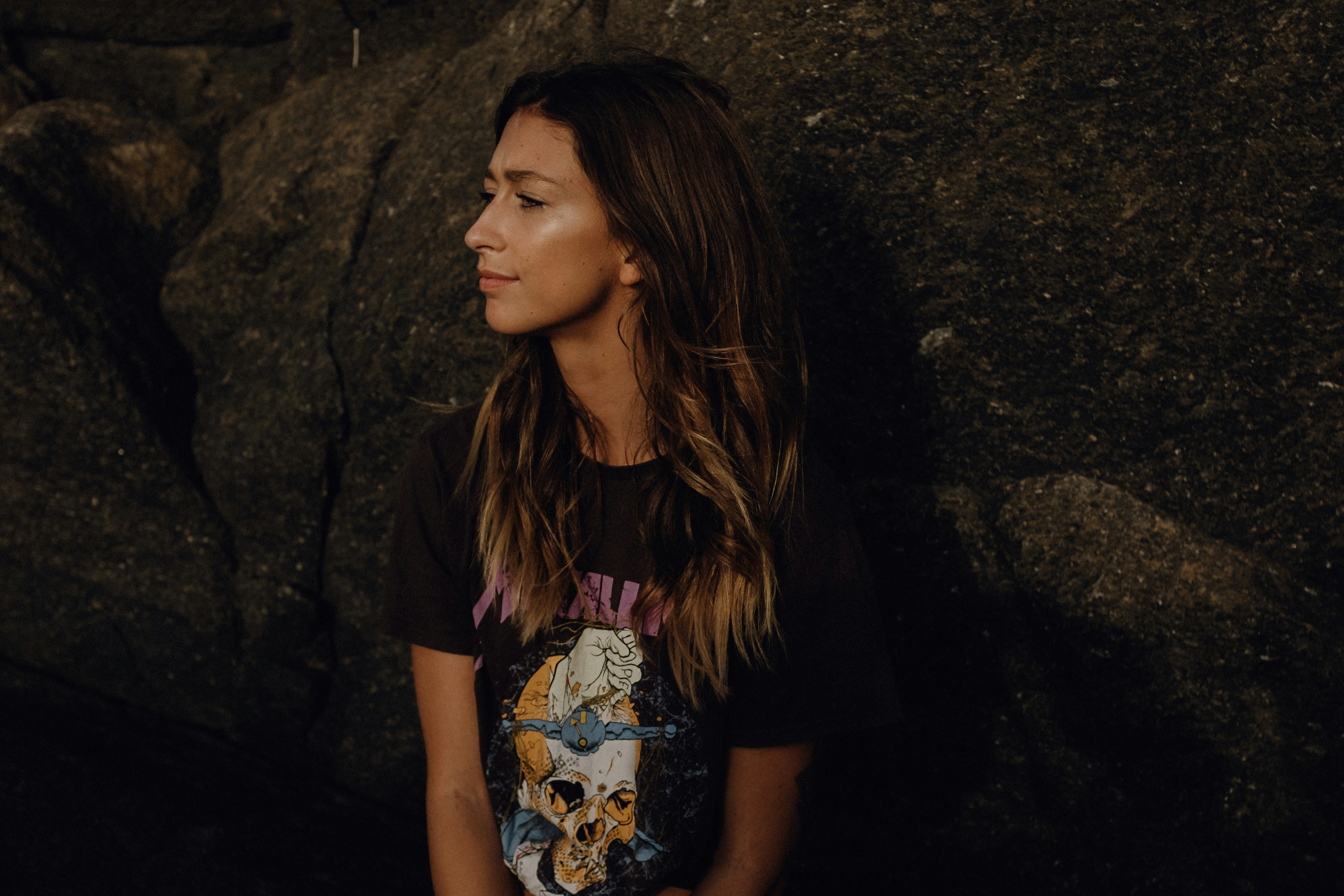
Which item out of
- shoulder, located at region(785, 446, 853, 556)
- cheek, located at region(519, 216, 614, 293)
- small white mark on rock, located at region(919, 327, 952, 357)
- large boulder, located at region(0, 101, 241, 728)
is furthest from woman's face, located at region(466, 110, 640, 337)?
large boulder, located at region(0, 101, 241, 728)

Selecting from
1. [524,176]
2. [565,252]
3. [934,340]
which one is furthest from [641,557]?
[934,340]

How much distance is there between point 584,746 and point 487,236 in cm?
81

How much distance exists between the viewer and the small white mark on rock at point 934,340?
181 centimetres

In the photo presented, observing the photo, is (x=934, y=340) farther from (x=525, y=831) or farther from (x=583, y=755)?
(x=525, y=831)

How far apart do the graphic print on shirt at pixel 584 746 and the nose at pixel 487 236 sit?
55 centimetres

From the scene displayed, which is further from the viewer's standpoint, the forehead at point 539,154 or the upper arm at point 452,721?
the upper arm at point 452,721

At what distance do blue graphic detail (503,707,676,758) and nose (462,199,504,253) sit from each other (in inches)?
28.9

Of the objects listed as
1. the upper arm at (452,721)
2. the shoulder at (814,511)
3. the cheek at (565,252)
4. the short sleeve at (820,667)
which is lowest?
the upper arm at (452,721)

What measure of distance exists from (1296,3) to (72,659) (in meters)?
3.32

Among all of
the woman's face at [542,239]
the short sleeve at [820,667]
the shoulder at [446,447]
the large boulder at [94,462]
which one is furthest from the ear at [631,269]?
the large boulder at [94,462]

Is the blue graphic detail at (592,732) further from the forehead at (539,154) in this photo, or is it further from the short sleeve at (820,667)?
the forehead at (539,154)

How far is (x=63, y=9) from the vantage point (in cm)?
292

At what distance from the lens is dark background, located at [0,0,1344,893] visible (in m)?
1.67

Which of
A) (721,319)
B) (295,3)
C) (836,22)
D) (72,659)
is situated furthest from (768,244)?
(72,659)
